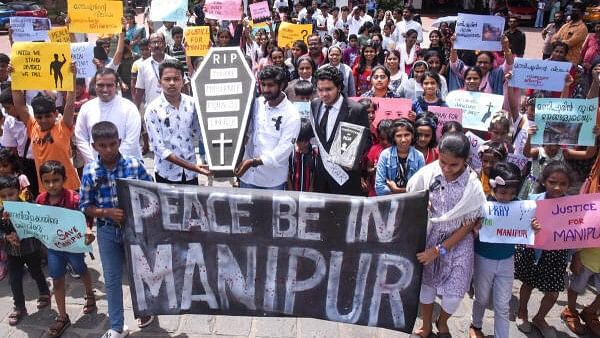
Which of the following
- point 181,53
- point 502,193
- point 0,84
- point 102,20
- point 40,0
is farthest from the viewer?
point 40,0

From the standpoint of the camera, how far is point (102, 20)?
6.68 m

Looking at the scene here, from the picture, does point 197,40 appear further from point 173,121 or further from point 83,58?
point 173,121

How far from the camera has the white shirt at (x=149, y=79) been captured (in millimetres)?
6645

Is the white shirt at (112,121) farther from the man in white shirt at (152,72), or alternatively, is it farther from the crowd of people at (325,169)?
the man in white shirt at (152,72)

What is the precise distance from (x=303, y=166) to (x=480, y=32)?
10.8 feet

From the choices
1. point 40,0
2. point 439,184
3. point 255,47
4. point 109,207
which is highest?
point 40,0

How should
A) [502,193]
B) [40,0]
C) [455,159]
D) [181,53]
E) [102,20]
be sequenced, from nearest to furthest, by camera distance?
[455,159] → [502,193] → [102,20] → [181,53] → [40,0]

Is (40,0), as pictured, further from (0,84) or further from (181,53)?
(0,84)

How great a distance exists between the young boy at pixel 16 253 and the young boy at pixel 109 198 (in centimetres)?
82

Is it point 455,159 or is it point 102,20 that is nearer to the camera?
point 455,159

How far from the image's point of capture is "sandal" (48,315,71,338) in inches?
151

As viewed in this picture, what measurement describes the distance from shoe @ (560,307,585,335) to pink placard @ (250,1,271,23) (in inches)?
302

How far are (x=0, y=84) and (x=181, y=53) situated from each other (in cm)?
339

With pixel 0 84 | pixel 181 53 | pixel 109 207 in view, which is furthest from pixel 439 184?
pixel 181 53
